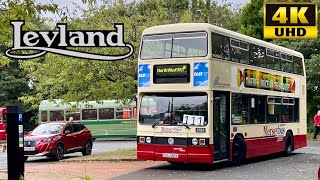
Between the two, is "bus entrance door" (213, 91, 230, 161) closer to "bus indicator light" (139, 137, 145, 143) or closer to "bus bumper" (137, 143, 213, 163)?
"bus bumper" (137, 143, 213, 163)

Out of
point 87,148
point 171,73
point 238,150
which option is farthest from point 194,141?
point 87,148

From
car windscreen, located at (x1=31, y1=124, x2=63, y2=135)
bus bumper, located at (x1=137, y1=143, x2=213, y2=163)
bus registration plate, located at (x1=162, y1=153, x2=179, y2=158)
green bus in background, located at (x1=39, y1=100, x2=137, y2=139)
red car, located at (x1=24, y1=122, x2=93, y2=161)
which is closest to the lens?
bus bumper, located at (x1=137, y1=143, x2=213, y2=163)

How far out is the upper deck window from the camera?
17562 millimetres

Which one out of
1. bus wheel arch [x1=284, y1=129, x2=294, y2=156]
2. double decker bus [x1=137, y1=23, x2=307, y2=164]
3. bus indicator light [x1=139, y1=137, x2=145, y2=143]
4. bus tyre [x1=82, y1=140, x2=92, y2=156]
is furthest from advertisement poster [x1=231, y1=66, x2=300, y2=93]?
bus tyre [x1=82, y1=140, x2=92, y2=156]

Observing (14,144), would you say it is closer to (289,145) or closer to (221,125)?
(221,125)

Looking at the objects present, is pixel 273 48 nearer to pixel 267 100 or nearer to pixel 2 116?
pixel 267 100

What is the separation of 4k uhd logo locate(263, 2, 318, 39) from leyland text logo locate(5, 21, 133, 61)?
874 cm

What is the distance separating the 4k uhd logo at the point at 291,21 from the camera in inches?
628

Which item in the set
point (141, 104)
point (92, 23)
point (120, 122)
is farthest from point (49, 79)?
point (120, 122)

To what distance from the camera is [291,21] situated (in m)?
16.1

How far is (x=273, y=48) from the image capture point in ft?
73.2

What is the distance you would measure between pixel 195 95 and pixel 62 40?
991 cm

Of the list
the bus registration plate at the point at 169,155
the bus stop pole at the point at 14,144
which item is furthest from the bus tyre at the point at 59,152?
the bus stop pole at the point at 14,144

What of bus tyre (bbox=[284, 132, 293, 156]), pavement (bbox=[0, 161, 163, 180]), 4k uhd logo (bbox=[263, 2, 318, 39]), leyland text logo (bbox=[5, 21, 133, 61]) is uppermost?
4k uhd logo (bbox=[263, 2, 318, 39])
